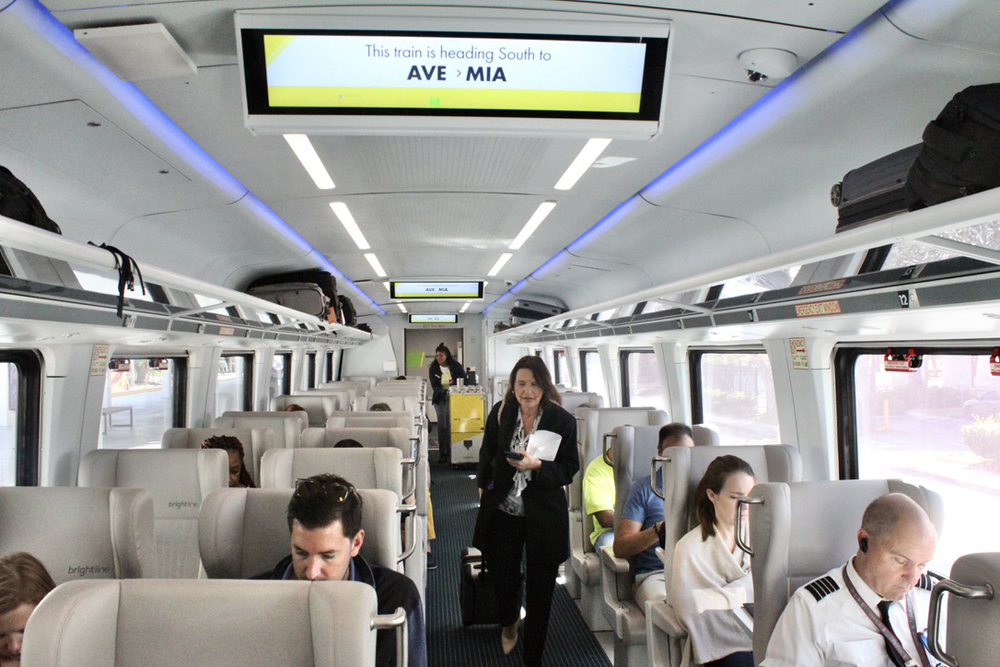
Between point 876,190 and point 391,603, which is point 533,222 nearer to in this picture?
point 876,190

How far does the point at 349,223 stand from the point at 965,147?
16.6 ft

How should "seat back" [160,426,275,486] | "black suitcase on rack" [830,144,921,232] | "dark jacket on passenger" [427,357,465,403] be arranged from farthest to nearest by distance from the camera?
"dark jacket on passenger" [427,357,465,403] → "seat back" [160,426,275,486] → "black suitcase on rack" [830,144,921,232]

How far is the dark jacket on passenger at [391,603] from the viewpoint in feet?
7.97

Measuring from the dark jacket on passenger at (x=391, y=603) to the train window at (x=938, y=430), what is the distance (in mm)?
3187

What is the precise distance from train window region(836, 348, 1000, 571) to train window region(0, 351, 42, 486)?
20.3ft

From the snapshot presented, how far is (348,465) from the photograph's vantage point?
163 inches

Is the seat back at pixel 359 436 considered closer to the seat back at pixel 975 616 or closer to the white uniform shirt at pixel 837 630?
the white uniform shirt at pixel 837 630

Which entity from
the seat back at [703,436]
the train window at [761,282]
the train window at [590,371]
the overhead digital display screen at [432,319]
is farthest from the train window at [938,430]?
the overhead digital display screen at [432,319]

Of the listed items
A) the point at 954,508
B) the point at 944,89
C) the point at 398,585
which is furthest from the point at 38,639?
the point at 954,508

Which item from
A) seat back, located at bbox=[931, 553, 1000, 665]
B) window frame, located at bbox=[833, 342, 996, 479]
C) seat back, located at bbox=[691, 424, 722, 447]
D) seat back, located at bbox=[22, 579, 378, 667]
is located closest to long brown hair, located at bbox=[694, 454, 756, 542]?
seat back, located at bbox=[931, 553, 1000, 665]

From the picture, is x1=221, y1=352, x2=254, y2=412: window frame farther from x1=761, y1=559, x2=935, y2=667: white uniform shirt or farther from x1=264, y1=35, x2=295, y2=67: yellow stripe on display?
x1=761, y1=559, x2=935, y2=667: white uniform shirt

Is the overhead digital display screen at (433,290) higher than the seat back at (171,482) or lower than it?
higher

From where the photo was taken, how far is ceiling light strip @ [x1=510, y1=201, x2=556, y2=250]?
5.58 meters

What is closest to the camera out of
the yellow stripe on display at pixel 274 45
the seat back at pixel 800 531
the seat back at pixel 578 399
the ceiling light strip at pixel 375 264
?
the yellow stripe on display at pixel 274 45
